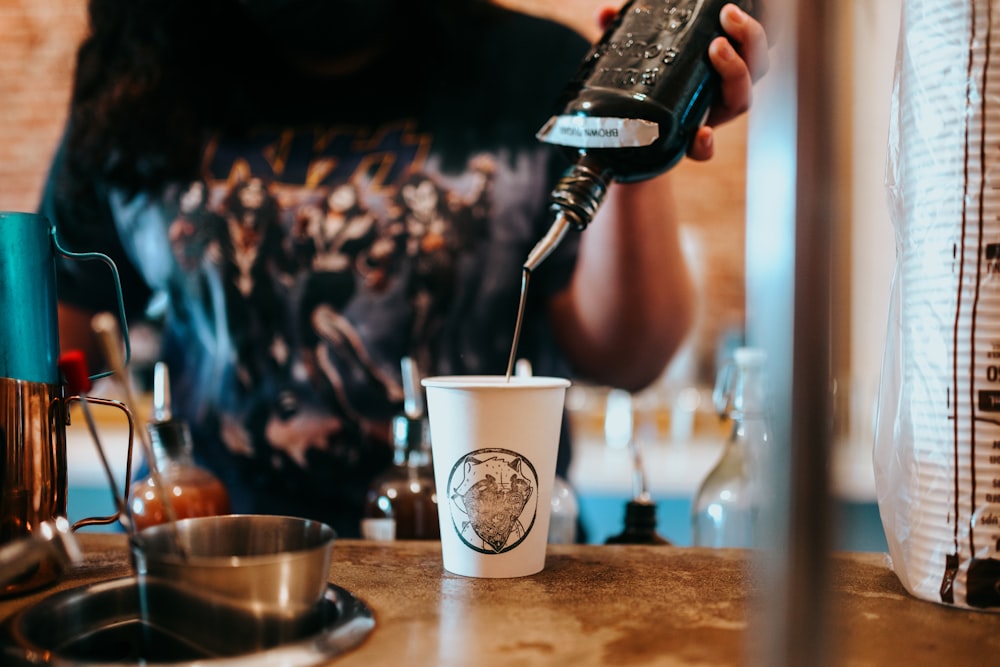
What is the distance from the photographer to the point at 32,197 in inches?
93.2

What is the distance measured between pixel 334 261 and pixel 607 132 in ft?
2.33

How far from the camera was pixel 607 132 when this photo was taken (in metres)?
0.73

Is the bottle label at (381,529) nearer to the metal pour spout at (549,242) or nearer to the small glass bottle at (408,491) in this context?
the small glass bottle at (408,491)

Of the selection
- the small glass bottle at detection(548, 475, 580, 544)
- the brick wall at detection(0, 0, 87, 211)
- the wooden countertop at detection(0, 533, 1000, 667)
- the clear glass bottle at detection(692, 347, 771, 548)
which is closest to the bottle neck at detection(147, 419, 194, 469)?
the wooden countertop at detection(0, 533, 1000, 667)

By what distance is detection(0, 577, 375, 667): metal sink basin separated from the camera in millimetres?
484

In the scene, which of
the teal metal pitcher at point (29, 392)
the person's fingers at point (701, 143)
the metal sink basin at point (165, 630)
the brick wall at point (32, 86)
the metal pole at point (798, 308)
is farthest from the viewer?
the brick wall at point (32, 86)

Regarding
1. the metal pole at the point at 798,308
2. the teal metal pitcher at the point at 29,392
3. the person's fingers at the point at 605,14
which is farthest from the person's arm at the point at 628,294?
the metal pole at the point at 798,308

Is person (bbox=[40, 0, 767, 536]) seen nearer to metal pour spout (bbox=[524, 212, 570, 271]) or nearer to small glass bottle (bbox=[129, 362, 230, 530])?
small glass bottle (bbox=[129, 362, 230, 530])

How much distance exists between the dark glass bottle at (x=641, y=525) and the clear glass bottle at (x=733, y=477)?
0.31 feet

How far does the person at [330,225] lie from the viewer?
1344 mm

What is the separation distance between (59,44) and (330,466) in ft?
5.43

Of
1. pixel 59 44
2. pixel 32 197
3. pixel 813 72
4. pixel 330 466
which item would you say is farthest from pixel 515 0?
pixel 813 72

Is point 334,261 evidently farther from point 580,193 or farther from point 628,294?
point 580,193

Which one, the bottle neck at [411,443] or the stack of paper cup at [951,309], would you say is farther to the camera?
the bottle neck at [411,443]
